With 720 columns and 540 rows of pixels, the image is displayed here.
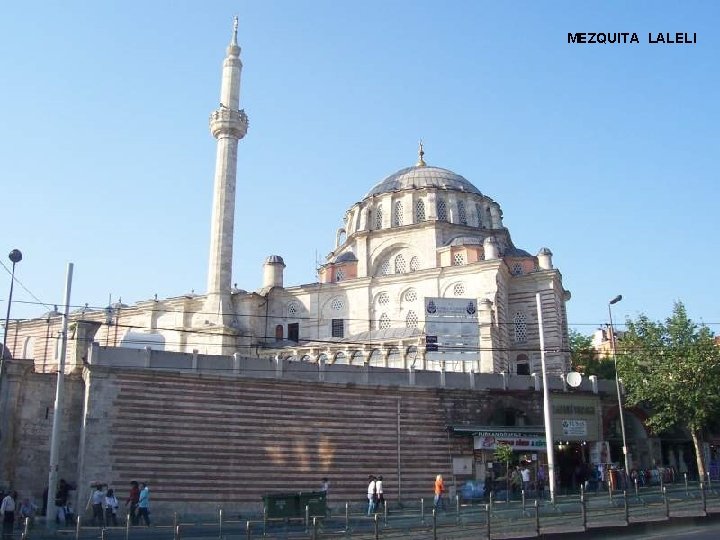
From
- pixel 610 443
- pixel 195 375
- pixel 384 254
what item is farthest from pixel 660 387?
pixel 384 254

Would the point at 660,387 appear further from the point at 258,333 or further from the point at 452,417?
the point at 258,333

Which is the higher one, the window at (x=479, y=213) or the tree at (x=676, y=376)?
the window at (x=479, y=213)

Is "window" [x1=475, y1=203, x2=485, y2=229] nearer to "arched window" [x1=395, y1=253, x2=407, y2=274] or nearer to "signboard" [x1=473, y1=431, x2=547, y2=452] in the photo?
"arched window" [x1=395, y1=253, x2=407, y2=274]

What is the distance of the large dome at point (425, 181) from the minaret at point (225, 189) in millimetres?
13938

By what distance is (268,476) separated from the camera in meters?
24.8

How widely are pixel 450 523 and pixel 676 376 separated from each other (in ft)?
58.3

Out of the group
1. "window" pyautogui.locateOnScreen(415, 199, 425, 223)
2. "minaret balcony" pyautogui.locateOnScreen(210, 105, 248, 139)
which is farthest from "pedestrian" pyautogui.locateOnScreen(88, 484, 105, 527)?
"window" pyautogui.locateOnScreen(415, 199, 425, 223)

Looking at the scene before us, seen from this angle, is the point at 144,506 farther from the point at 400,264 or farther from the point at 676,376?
the point at 400,264

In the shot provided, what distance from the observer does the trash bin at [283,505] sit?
1881 cm

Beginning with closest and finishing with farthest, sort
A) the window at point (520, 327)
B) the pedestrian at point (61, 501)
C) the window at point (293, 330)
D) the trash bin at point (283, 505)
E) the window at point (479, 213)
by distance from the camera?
the trash bin at point (283, 505), the pedestrian at point (61, 501), the window at point (520, 327), the window at point (293, 330), the window at point (479, 213)

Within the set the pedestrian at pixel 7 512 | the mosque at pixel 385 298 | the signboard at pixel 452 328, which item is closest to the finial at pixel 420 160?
the mosque at pixel 385 298

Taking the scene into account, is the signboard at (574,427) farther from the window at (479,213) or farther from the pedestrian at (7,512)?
the window at (479,213)

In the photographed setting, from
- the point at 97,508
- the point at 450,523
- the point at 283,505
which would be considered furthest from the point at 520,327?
the point at 97,508

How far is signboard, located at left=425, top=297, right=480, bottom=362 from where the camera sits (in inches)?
1383
